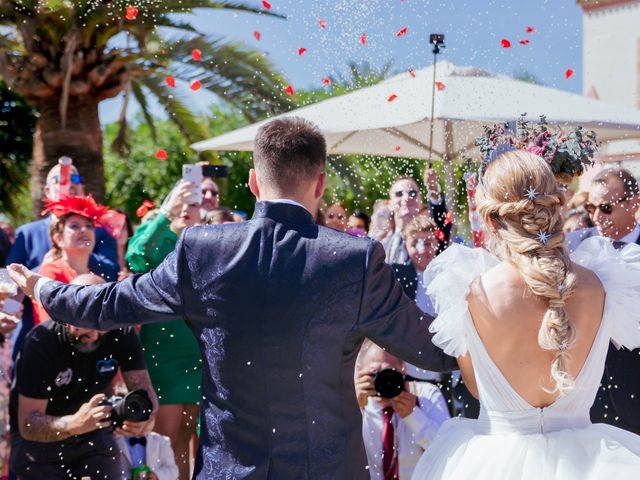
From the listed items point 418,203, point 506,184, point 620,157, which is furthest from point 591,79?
point 506,184

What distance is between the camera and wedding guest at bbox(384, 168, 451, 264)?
597 centimetres

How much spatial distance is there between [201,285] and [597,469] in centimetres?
129

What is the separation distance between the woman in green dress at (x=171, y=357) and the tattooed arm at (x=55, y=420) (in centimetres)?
120

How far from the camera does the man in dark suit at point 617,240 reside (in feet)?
15.1

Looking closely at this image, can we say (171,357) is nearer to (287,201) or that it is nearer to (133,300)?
(133,300)

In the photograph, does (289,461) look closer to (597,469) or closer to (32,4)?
(597,469)

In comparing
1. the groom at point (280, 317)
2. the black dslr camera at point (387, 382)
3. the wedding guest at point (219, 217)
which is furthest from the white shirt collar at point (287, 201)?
the wedding guest at point (219, 217)

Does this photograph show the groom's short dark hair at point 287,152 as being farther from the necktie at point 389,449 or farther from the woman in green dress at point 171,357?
the woman in green dress at point 171,357

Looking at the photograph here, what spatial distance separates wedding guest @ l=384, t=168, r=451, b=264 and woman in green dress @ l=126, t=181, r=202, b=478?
144cm

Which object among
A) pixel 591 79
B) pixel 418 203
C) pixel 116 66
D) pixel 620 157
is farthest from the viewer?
pixel 591 79

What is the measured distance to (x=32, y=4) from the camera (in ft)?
31.6

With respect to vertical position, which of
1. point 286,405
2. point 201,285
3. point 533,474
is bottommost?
point 533,474

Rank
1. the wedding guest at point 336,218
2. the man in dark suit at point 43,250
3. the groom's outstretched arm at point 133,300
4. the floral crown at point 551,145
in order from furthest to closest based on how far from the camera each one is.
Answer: the wedding guest at point 336,218 < the man in dark suit at point 43,250 < the floral crown at point 551,145 < the groom's outstretched arm at point 133,300

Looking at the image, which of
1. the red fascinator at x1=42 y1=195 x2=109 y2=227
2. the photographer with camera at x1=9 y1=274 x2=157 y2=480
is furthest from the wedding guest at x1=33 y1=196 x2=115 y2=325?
Answer: the photographer with camera at x1=9 y1=274 x2=157 y2=480
